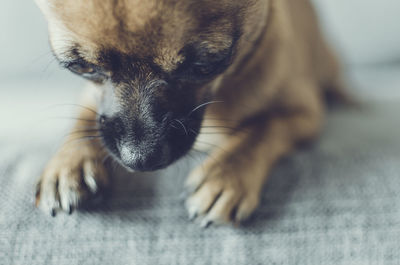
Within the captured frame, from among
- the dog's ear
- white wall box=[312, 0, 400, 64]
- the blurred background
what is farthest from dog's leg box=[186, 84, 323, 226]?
white wall box=[312, 0, 400, 64]

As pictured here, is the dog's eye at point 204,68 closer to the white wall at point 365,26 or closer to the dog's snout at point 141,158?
the dog's snout at point 141,158

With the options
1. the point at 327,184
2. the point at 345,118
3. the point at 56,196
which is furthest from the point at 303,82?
the point at 56,196

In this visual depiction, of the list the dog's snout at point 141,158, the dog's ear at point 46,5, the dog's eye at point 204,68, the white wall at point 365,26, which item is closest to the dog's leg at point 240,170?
the dog's snout at point 141,158

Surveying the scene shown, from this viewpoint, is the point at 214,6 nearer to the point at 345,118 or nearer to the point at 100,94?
the point at 100,94

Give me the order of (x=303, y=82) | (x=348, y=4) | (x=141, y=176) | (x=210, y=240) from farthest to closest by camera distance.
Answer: (x=348, y=4) < (x=303, y=82) < (x=141, y=176) < (x=210, y=240)

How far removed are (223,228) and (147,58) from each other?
0.38 meters

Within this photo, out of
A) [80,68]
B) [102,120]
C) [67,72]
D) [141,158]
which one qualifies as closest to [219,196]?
[141,158]

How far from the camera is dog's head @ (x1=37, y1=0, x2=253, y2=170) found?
85 centimetres

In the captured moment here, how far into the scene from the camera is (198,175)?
1047 millimetres

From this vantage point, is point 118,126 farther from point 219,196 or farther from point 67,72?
point 67,72

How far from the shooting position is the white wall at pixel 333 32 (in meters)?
1.73

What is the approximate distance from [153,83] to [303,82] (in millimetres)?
743

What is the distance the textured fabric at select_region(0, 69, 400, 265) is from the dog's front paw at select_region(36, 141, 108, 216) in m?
0.02

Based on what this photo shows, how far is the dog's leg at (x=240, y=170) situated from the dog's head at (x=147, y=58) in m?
0.10
